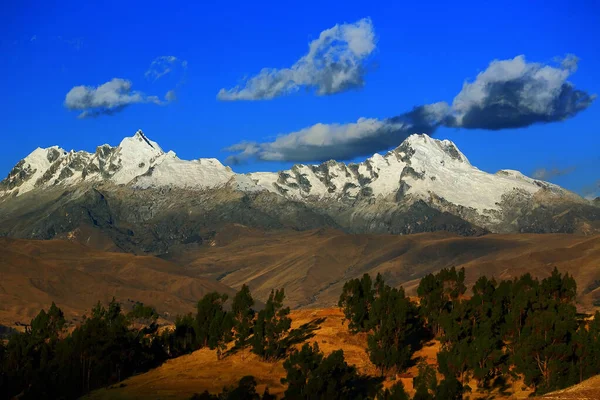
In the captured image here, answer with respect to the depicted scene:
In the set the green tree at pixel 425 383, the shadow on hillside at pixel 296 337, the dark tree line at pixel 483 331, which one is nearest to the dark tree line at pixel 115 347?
the shadow on hillside at pixel 296 337

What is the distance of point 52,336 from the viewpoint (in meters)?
171

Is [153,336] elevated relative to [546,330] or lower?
elevated

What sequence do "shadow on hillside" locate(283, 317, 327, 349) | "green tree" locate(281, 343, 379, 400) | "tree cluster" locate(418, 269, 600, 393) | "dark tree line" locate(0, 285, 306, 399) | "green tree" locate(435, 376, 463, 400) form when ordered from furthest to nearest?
"shadow on hillside" locate(283, 317, 327, 349) → "dark tree line" locate(0, 285, 306, 399) → "tree cluster" locate(418, 269, 600, 393) → "green tree" locate(281, 343, 379, 400) → "green tree" locate(435, 376, 463, 400)

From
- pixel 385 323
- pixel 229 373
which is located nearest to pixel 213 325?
pixel 229 373

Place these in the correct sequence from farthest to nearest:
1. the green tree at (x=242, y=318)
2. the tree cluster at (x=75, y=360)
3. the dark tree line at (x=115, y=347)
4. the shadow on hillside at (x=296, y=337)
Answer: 1. the green tree at (x=242, y=318)
2. the shadow on hillside at (x=296, y=337)
3. the dark tree line at (x=115, y=347)
4. the tree cluster at (x=75, y=360)

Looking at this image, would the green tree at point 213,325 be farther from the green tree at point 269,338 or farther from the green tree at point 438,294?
the green tree at point 438,294

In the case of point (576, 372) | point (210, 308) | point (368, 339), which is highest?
point (210, 308)

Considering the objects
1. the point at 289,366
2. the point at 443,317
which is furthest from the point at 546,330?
the point at 289,366

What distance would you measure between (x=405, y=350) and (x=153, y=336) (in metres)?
55.3

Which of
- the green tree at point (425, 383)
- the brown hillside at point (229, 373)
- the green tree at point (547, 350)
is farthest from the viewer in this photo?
the brown hillside at point (229, 373)

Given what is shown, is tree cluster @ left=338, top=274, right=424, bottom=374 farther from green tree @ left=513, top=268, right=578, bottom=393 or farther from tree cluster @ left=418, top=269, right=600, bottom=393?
green tree @ left=513, top=268, right=578, bottom=393

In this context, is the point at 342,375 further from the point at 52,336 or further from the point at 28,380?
the point at 52,336

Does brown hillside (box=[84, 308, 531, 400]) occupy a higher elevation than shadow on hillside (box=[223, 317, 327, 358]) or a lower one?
lower

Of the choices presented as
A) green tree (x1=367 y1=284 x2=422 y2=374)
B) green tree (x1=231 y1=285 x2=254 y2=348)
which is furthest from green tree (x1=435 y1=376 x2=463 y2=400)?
green tree (x1=231 y1=285 x2=254 y2=348)
